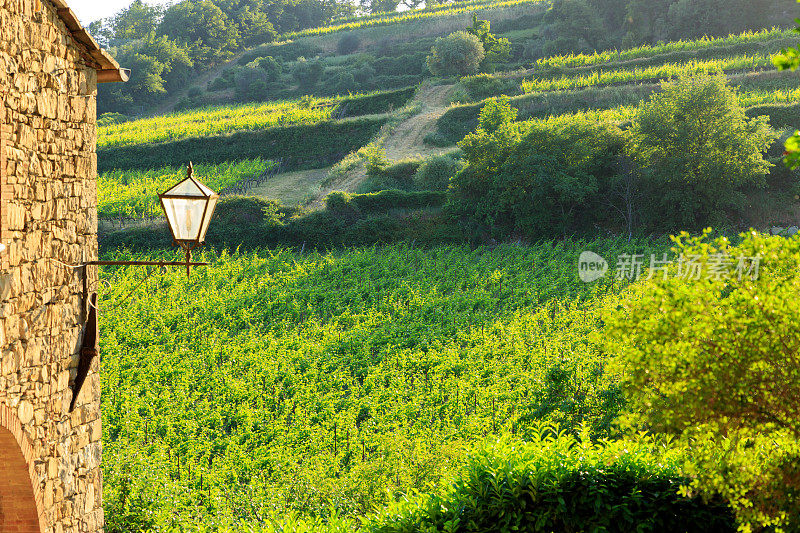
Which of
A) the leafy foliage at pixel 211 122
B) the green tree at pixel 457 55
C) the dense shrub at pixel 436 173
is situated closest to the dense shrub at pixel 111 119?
the leafy foliage at pixel 211 122

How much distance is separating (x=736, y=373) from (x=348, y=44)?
201 ft

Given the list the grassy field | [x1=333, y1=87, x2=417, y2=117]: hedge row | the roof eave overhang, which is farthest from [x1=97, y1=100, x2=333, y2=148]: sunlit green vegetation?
the roof eave overhang

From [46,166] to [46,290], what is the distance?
3.30ft

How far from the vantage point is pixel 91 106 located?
5.89 meters

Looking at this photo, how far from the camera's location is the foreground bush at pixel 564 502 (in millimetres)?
5414

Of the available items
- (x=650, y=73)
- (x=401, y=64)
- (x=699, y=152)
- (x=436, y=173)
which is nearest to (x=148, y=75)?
(x=401, y=64)

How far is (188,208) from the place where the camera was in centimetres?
513

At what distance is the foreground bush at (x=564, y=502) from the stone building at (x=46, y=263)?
269cm

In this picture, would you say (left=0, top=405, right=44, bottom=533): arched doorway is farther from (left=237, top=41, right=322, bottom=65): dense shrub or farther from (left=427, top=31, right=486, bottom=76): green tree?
(left=237, top=41, right=322, bottom=65): dense shrub

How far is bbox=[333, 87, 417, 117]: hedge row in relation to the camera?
1572 inches

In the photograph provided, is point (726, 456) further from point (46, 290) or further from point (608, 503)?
point (46, 290)

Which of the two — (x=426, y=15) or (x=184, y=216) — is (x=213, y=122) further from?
(x=184, y=216)

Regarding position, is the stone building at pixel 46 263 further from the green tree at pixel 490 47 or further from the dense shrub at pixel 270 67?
the dense shrub at pixel 270 67

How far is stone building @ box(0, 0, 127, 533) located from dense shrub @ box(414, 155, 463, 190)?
21.7 meters
